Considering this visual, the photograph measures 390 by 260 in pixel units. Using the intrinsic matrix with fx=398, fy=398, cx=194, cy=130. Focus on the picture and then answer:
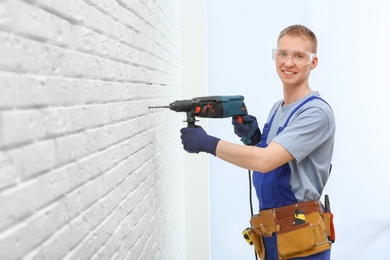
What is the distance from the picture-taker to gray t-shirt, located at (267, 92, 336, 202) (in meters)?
1.59

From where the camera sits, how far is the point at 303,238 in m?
1.69

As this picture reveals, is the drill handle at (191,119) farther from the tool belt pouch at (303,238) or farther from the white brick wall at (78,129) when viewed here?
the tool belt pouch at (303,238)

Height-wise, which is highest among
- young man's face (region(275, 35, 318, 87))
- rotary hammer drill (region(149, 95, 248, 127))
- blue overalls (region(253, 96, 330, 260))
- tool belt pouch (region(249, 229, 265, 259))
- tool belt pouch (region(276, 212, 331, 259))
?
young man's face (region(275, 35, 318, 87))

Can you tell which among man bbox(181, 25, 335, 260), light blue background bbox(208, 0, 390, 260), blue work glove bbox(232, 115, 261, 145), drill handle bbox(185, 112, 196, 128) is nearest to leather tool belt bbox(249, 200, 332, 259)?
man bbox(181, 25, 335, 260)

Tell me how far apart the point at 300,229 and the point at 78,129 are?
115 centimetres

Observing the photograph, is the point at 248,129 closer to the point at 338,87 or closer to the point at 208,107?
the point at 208,107

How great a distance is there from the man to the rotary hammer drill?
0.24 feet

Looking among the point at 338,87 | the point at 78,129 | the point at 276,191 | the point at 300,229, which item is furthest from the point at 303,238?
the point at 338,87

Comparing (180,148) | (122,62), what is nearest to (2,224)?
(122,62)

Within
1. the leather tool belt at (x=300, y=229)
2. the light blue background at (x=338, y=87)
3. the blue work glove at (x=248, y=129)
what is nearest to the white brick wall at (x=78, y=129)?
the blue work glove at (x=248, y=129)

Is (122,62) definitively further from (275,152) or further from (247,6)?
(247,6)

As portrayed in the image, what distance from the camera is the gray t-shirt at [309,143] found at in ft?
5.22

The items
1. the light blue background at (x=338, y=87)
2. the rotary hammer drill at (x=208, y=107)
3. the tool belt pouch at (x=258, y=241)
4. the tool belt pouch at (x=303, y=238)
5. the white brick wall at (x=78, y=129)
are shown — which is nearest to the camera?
the white brick wall at (x=78, y=129)

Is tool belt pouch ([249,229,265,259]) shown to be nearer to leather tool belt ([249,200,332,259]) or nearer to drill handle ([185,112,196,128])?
leather tool belt ([249,200,332,259])
